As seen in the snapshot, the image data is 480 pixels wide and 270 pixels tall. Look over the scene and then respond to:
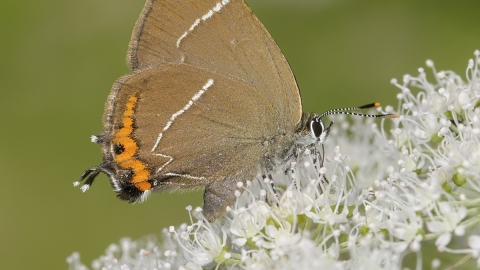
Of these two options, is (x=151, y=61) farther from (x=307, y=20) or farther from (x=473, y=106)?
(x=307, y=20)

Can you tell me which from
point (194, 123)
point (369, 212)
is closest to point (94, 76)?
point (194, 123)

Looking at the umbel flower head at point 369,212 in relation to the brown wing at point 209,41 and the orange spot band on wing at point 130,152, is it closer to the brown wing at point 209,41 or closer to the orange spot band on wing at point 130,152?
the orange spot band on wing at point 130,152

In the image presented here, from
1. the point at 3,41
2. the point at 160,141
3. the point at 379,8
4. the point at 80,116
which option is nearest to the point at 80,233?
the point at 80,116

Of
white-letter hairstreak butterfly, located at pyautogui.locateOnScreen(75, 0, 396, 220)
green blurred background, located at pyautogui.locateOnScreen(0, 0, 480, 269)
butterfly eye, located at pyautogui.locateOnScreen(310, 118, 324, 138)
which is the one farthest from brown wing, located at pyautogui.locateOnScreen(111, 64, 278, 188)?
green blurred background, located at pyautogui.locateOnScreen(0, 0, 480, 269)

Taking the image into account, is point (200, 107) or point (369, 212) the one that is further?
point (200, 107)

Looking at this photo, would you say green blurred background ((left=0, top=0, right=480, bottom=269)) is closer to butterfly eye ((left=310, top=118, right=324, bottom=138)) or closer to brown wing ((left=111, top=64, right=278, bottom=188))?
butterfly eye ((left=310, top=118, right=324, bottom=138))

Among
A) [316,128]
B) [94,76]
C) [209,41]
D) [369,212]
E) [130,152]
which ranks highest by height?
[94,76]

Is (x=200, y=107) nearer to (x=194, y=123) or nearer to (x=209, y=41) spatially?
(x=194, y=123)
